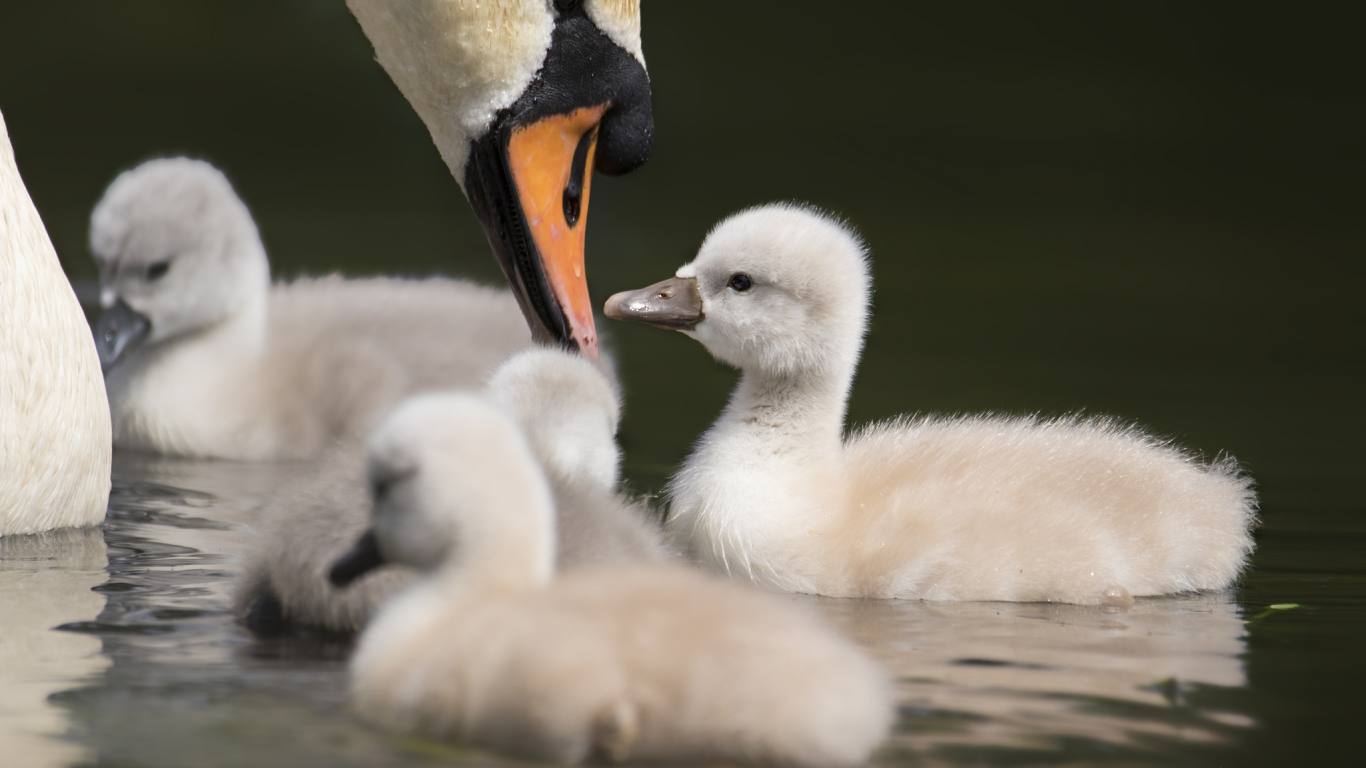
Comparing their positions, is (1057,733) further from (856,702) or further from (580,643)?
(580,643)

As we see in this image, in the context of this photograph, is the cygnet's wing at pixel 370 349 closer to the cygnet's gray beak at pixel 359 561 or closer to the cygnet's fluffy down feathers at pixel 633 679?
the cygnet's gray beak at pixel 359 561

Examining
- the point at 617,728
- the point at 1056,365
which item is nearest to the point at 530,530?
the point at 617,728

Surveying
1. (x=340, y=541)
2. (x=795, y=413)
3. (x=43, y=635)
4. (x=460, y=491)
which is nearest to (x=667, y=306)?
(x=795, y=413)

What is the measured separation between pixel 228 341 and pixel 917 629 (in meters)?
2.83

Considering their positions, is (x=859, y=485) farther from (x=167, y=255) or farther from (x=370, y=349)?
(x=167, y=255)

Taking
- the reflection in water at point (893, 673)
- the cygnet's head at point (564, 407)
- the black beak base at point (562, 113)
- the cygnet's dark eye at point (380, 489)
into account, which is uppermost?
the black beak base at point (562, 113)

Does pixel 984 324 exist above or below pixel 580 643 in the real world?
above

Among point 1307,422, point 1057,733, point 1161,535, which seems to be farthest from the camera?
point 1307,422

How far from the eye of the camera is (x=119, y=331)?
5.90 m

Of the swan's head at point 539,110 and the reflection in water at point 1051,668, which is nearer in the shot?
the reflection in water at point 1051,668

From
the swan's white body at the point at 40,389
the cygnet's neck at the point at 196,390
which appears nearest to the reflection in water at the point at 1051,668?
the swan's white body at the point at 40,389

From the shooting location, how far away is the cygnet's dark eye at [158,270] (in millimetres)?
5898

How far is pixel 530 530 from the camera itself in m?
2.88

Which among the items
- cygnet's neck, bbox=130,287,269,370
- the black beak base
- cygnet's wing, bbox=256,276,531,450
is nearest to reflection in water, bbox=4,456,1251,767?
the black beak base
